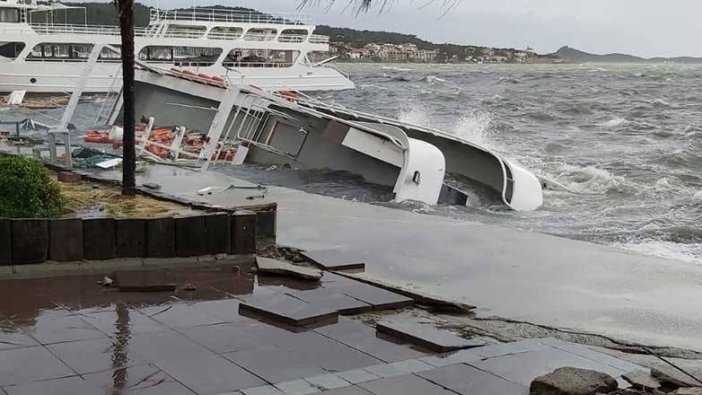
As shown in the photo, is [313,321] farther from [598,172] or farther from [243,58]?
[243,58]

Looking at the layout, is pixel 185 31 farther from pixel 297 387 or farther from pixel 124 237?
pixel 297 387

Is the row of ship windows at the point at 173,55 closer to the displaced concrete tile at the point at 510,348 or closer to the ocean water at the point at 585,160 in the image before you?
the ocean water at the point at 585,160

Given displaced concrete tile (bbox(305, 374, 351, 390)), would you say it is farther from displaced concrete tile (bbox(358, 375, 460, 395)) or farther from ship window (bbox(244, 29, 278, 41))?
ship window (bbox(244, 29, 278, 41))

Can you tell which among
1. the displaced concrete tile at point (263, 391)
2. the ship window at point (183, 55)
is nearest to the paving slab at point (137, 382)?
the displaced concrete tile at point (263, 391)

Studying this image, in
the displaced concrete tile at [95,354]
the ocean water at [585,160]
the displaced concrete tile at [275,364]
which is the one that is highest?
the displaced concrete tile at [275,364]

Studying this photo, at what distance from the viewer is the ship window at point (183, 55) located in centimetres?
5184

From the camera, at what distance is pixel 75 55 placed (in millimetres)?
50844

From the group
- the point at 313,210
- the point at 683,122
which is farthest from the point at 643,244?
the point at 683,122

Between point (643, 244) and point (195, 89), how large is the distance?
43.7 ft

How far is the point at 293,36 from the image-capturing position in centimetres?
5647

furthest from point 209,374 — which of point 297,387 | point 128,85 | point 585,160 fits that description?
point 585,160

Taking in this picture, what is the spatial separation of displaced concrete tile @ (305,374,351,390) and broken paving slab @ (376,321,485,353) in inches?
34.9

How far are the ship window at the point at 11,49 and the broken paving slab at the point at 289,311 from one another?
154 ft

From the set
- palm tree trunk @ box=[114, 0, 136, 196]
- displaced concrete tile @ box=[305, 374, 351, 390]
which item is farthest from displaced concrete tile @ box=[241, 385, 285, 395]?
palm tree trunk @ box=[114, 0, 136, 196]
